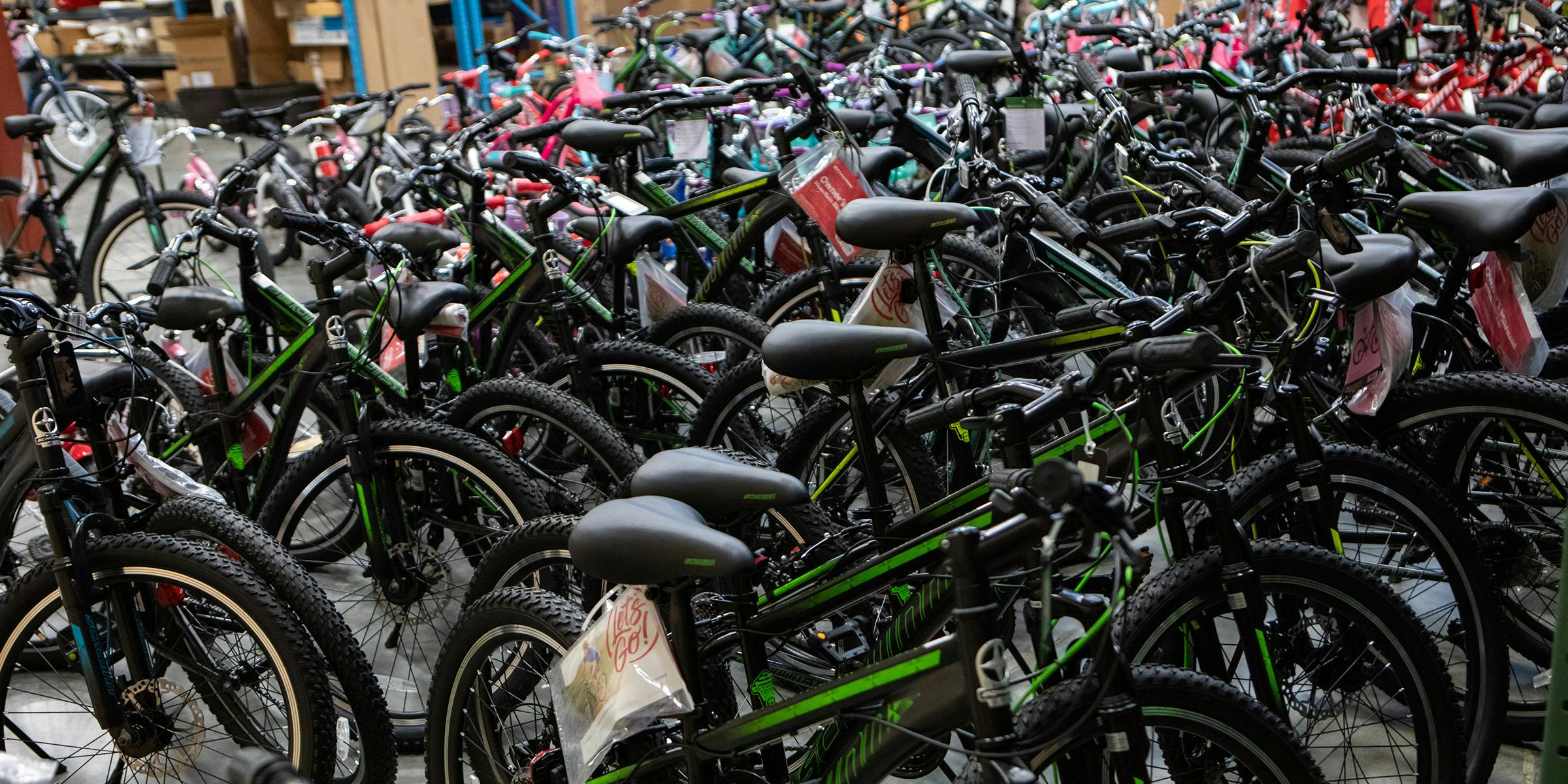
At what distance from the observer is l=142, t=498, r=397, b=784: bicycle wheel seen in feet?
7.53

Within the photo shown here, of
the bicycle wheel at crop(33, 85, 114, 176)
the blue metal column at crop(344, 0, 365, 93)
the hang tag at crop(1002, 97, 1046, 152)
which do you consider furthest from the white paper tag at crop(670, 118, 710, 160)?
the blue metal column at crop(344, 0, 365, 93)

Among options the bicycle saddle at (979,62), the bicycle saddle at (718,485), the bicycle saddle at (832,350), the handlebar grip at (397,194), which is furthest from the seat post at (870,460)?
the bicycle saddle at (979,62)

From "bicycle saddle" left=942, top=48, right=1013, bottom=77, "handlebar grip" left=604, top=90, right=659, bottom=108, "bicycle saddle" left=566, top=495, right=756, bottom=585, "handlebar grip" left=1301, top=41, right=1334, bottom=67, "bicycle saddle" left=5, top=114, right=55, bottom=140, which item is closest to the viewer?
"bicycle saddle" left=566, top=495, right=756, bottom=585

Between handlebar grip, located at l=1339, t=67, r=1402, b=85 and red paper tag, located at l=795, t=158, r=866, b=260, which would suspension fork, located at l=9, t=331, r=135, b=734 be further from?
handlebar grip, located at l=1339, t=67, r=1402, b=85

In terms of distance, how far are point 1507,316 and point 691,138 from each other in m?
2.63

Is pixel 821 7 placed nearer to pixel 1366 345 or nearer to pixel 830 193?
pixel 830 193

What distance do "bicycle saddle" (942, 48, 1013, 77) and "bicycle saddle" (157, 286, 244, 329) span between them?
2671 millimetres

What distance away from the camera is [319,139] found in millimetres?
6383

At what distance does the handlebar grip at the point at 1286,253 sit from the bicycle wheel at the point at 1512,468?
0.68m

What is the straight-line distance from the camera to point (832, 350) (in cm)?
205

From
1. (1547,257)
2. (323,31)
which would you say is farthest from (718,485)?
(323,31)

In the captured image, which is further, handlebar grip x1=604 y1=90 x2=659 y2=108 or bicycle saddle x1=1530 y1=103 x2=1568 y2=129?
handlebar grip x1=604 y1=90 x2=659 y2=108

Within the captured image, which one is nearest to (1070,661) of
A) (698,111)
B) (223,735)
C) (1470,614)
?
(1470,614)

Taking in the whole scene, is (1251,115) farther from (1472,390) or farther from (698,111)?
(698,111)
